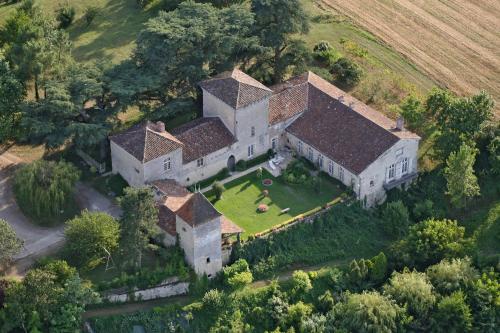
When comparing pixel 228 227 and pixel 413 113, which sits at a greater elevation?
pixel 413 113

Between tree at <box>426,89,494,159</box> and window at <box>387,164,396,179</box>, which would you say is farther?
tree at <box>426,89,494,159</box>

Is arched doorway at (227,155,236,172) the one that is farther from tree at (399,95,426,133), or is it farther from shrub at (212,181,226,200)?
tree at (399,95,426,133)

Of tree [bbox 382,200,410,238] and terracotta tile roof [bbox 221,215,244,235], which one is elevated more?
terracotta tile roof [bbox 221,215,244,235]

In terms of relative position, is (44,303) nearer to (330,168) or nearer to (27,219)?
(27,219)

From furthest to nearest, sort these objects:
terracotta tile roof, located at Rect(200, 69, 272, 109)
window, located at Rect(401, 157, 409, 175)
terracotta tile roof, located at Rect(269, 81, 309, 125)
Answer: terracotta tile roof, located at Rect(269, 81, 309, 125) → window, located at Rect(401, 157, 409, 175) → terracotta tile roof, located at Rect(200, 69, 272, 109)

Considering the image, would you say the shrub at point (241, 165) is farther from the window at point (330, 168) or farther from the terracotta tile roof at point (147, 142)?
the window at point (330, 168)

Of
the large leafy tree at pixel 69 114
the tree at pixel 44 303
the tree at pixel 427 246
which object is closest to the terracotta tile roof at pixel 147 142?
the large leafy tree at pixel 69 114

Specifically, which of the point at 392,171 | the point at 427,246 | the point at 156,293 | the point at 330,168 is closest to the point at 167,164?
the point at 156,293

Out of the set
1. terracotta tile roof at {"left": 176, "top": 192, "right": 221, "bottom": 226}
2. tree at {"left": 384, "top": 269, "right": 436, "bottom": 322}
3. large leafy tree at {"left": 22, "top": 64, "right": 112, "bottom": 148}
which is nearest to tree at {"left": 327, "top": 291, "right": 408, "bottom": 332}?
tree at {"left": 384, "top": 269, "right": 436, "bottom": 322}
